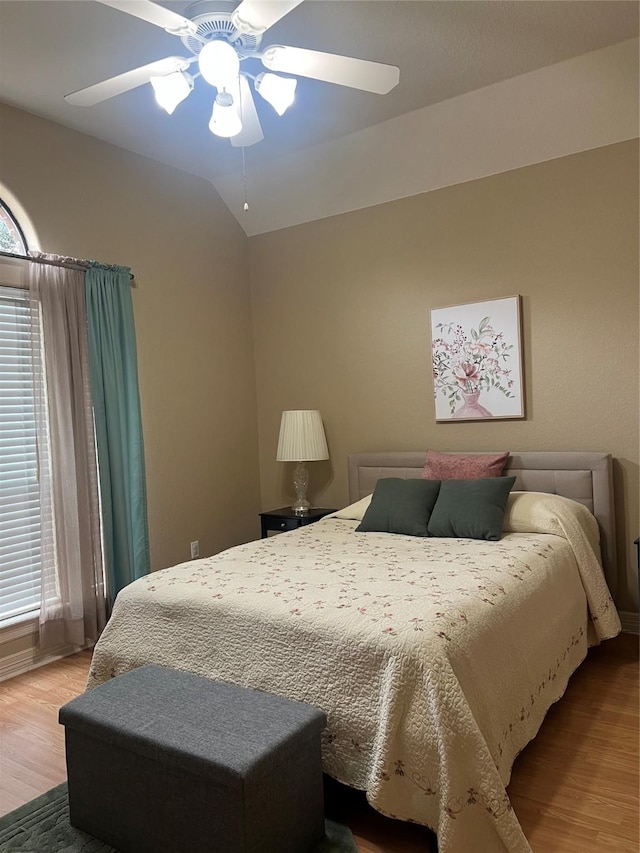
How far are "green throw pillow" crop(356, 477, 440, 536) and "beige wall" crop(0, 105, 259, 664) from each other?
4.69 feet

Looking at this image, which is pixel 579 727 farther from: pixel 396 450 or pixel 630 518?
pixel 396 450

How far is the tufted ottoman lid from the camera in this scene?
5.88ft

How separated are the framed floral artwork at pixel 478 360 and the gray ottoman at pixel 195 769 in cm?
246

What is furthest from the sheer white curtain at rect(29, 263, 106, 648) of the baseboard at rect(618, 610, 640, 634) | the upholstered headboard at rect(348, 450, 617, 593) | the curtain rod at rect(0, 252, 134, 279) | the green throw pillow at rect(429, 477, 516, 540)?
the baseboard at rect(618, 610, 640, 634)

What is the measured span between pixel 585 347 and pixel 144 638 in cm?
277

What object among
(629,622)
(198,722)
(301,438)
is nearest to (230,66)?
(198,722)

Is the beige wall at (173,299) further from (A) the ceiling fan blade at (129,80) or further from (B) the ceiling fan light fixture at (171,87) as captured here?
(B) the ceiling fan light fixture at (171,87)

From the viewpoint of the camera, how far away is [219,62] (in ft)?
7.56

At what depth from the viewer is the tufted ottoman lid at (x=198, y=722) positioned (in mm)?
1792

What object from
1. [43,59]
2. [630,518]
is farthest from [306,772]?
[43,59]

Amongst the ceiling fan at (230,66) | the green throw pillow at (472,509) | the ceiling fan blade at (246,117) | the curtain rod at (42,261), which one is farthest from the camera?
the curtain rod at (42,261)

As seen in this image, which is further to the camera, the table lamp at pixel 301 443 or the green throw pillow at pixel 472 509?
the table lamp at pixel 301 443

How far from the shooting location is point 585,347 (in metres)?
3.73

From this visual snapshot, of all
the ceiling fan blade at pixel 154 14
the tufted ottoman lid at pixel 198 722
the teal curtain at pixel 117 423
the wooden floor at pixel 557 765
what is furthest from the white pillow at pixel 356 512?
the ceiling fan blade at pixel 154 14
